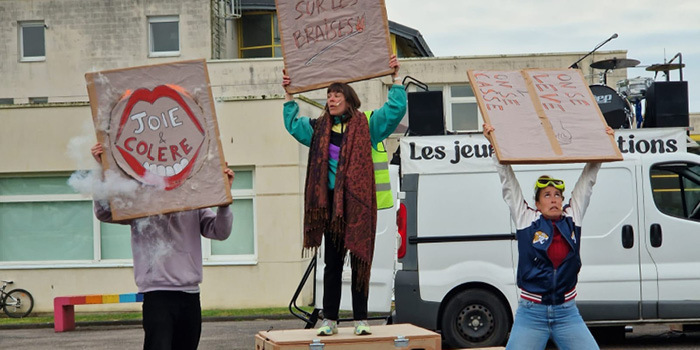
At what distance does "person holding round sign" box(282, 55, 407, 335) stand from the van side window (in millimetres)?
5440

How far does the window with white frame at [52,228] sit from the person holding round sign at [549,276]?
1565 cm

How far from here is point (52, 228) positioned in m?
22.2

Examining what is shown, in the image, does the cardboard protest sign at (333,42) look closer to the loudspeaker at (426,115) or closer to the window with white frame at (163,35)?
the loudspeaker at (426,115)

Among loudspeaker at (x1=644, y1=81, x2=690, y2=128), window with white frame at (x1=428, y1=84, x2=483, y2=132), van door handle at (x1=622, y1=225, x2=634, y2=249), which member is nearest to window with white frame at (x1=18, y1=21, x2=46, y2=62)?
window with white frame at (x1=428, y1=84, x2=483, y2=132)

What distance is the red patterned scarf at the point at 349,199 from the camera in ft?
23.6

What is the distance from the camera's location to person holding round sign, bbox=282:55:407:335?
7.21 metres

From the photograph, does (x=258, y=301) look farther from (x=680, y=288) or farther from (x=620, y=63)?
(x=680, y=288)

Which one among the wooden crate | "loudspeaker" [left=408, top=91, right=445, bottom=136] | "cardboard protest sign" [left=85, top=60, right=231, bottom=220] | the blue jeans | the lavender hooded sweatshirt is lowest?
the wooden crate

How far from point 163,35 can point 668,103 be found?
74.4 ft

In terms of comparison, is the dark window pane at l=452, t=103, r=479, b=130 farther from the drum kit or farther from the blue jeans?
the blue jeans

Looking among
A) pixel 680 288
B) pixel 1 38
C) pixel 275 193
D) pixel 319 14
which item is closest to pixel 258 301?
pixel 275 193

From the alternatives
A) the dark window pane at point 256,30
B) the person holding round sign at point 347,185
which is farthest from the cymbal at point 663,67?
the dark window pane at point 256,30

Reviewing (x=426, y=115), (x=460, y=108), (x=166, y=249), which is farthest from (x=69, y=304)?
(x=460, y=108)

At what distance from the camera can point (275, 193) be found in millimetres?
21312
